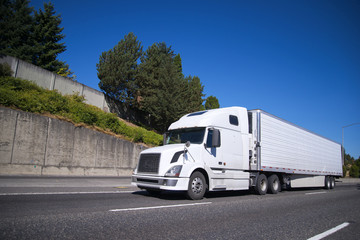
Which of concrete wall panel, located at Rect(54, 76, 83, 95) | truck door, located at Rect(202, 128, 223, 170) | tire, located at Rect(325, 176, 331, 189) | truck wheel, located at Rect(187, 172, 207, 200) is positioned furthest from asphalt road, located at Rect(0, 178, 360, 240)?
concrete wall panel, located at Rect(54, 76, 83, 95)

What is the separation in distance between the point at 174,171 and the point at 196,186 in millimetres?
1108

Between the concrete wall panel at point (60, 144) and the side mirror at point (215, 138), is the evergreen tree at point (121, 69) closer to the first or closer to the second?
the concrete wall panel at point (60, 144)

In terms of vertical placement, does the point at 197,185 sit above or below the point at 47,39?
below

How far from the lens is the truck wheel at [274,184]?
11883 mm

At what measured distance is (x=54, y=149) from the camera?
664 inches

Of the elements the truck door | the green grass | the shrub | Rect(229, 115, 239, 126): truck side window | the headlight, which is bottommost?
the headlight

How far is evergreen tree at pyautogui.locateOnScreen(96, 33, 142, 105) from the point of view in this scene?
3089 centimetres

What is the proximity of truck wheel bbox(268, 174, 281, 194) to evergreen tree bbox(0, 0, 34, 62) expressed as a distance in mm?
32016

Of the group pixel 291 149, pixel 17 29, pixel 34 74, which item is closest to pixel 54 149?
pixel 34 74

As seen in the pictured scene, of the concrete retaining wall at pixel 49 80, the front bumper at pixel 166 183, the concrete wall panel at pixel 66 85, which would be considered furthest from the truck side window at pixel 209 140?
the concrete wall panel at pixel 66 85

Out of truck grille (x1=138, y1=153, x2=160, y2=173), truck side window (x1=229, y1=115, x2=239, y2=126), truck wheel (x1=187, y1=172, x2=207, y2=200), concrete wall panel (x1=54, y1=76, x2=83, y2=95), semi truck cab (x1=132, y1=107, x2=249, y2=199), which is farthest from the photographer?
concrete wall panel (x1=54, y1=76, x2=83, y2=95)

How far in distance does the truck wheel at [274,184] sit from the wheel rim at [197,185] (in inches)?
207

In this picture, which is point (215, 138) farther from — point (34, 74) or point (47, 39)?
point (47, 39)

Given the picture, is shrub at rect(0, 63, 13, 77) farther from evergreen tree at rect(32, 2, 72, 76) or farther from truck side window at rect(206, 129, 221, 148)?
truck side window at rect(206, 129, 221, 148)
